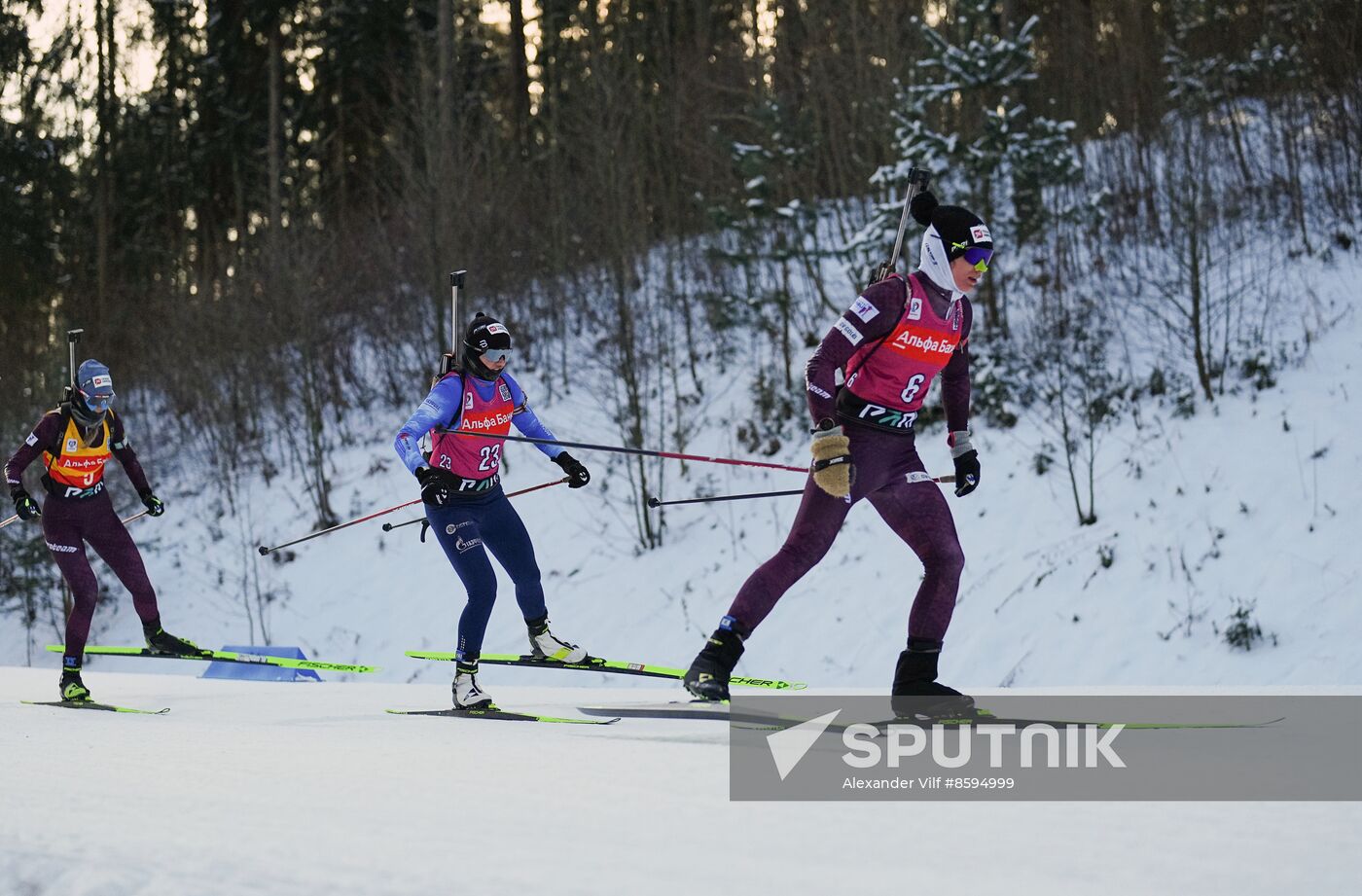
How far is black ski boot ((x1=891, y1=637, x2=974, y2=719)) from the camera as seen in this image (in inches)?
190

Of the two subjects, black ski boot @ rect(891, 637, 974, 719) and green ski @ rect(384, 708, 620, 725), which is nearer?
black ski boot @ rect(891, 637, 974, 719)

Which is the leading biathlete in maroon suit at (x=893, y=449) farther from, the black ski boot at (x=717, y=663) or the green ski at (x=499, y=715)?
the green ski at (x=499, y=715)

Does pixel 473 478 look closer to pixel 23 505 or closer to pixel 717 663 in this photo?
pixel 717 663

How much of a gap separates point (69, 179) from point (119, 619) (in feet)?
42.8

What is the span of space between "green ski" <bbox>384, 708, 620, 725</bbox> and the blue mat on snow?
4.60m

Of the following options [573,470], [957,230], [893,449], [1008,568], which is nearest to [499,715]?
[573,470]

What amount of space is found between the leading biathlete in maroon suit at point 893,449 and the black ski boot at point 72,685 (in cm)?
490

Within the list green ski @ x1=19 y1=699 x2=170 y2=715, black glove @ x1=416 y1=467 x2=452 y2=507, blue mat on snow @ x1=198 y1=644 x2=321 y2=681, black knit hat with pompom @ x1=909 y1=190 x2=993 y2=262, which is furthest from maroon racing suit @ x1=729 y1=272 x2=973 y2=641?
blue mat on snow @ x1=198 y1=644 x2=321 y2=681

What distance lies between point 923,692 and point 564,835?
216 centimetres

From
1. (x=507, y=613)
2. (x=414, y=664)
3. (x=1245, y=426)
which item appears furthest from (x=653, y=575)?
(x=1245, y=426)

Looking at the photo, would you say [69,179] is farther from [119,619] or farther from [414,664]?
[414,664]

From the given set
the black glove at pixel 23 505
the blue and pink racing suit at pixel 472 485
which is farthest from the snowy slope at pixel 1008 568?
the black glove at pixel 23 505

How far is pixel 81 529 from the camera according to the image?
8.31 meters

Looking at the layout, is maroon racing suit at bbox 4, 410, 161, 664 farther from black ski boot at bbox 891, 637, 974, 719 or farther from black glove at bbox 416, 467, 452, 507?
black ski boot at bbox 891, 637, 974, 719
